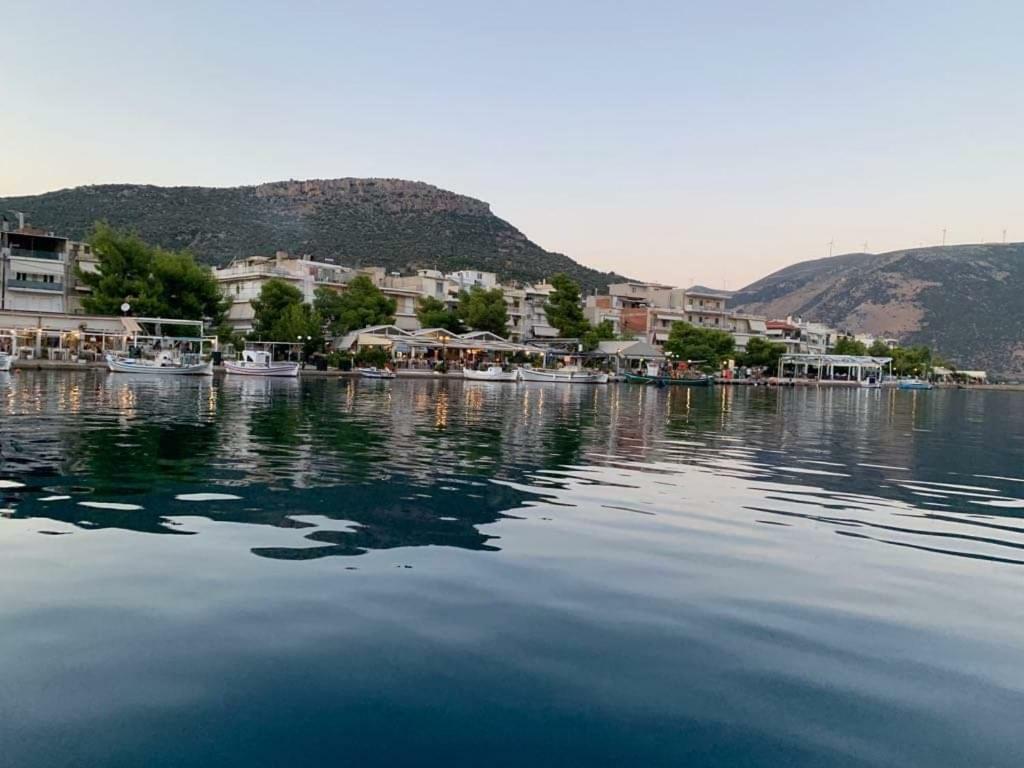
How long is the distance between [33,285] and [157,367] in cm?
2077

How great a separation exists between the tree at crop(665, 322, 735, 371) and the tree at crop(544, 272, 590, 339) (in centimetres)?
1010

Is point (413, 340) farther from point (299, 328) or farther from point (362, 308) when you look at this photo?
point (299, 328)

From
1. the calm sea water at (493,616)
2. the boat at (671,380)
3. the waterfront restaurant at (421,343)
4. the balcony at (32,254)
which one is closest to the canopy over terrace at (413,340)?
the waterfront restaurant at (421,343)

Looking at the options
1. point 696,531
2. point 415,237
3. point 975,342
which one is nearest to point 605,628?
point 696,531

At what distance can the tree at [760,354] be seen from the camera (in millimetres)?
94625

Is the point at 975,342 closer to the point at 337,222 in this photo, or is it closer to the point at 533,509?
the point at 337,222

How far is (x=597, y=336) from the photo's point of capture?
8062 centimetres

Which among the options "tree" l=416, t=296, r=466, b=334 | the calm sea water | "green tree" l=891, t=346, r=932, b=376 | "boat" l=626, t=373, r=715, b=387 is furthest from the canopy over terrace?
"green tree" l=891, t=346, r=932, b=376

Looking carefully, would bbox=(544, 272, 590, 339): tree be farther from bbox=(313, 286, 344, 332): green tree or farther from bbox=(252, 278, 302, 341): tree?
bbox=(252, 278, 302, 341): tree

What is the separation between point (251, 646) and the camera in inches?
201

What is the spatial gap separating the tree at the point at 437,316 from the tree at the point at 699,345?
23.3 metres

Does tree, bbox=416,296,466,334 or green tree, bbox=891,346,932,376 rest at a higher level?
tree, bbox=416,296,466,334

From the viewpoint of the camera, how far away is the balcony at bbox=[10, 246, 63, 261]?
60.3 metres

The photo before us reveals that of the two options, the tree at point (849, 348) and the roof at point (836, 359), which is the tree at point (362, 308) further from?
the tree at point (849, 348)
